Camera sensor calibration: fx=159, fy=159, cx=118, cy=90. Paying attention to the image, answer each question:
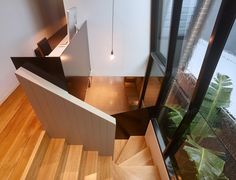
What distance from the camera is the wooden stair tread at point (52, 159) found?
180cm

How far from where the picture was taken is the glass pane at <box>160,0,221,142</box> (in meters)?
1.82

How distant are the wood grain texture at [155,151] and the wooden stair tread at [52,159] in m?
1.60

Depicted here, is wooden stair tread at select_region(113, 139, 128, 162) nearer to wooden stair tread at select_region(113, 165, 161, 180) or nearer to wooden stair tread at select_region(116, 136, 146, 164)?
wooden stair tread at select_region(116, 136, 146, 164)

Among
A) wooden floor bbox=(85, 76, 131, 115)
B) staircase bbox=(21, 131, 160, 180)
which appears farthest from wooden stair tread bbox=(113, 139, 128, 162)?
wooden floor bbox=(85, 76, 131, 115)

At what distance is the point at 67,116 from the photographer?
1908 millimetres

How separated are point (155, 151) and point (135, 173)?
0.58 metres

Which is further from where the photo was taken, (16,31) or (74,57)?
(16,31)

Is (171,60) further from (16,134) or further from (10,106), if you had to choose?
(10,106)

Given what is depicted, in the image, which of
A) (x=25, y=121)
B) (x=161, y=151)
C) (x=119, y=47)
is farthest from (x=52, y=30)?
(x=161, y=151)

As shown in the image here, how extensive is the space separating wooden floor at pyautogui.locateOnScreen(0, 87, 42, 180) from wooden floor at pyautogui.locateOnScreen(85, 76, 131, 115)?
2.70 metres

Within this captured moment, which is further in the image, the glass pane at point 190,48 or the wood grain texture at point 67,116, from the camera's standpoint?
the glass pane at point 190,48

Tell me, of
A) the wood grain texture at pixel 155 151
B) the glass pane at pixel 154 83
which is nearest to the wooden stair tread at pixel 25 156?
the wood grain texture at pixel 155 151

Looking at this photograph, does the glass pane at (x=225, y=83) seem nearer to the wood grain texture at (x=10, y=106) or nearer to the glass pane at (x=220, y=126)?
the glass pane at (x=220, y=126)

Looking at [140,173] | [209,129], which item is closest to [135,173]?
[140,173]
